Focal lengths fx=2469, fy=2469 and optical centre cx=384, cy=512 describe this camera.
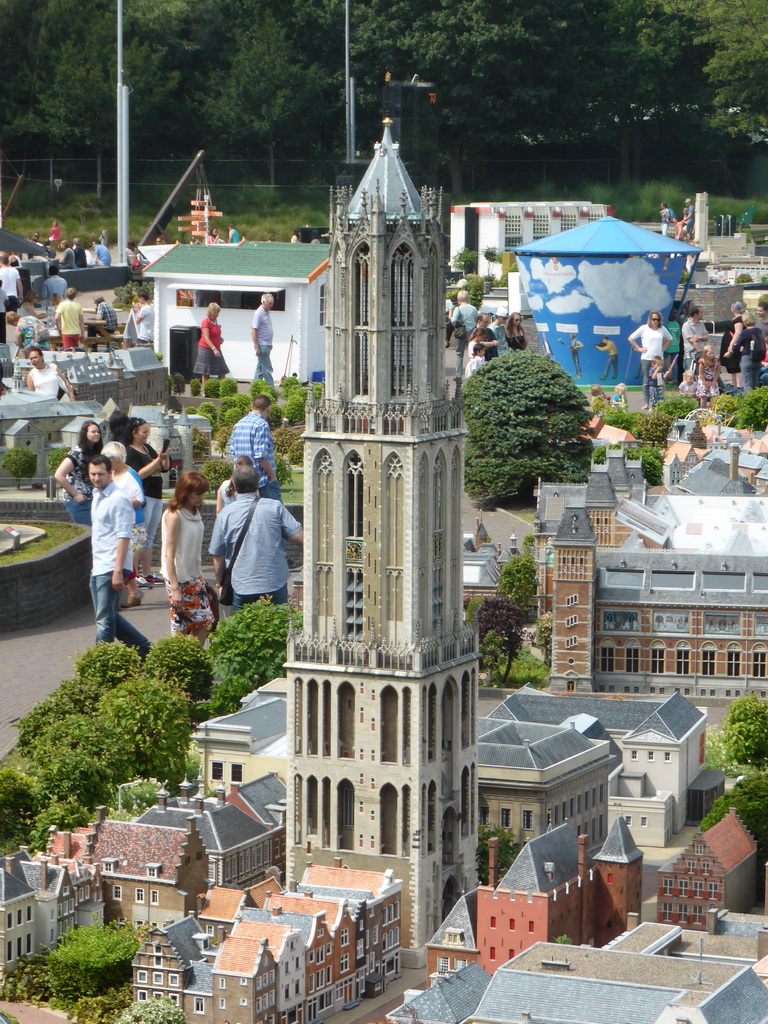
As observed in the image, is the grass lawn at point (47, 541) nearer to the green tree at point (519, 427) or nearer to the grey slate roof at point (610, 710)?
the grey slate roof at point (610, 710)

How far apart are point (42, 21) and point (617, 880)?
111 meters

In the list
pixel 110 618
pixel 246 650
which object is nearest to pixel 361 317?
pixel 110 618

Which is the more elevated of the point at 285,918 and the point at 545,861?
the point at 545,861

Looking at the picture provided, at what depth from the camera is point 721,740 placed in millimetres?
78812

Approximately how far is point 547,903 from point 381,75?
384ft

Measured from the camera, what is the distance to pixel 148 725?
219ft

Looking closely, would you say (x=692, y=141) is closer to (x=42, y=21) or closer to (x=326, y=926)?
(x=42, y=21)

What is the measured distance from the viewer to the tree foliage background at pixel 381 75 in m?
163

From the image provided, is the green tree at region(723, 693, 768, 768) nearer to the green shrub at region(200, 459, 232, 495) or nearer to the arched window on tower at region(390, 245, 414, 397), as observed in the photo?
the arched window on tower at region(390, 245, 414, 397)

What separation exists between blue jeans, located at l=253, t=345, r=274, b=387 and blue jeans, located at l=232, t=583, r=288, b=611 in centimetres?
3753

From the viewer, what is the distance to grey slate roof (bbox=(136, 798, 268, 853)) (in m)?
61.5

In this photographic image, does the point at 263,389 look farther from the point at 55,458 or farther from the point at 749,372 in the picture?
the point at 749,372

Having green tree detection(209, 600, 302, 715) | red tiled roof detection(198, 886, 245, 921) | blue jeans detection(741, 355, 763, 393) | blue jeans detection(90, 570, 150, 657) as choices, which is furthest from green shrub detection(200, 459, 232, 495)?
red tiled roof detection(198, 886, 245, 921)

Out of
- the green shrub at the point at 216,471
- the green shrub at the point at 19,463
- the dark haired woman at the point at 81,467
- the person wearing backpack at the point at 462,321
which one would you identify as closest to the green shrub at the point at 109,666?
the dark haired woman at the point at 81,467
